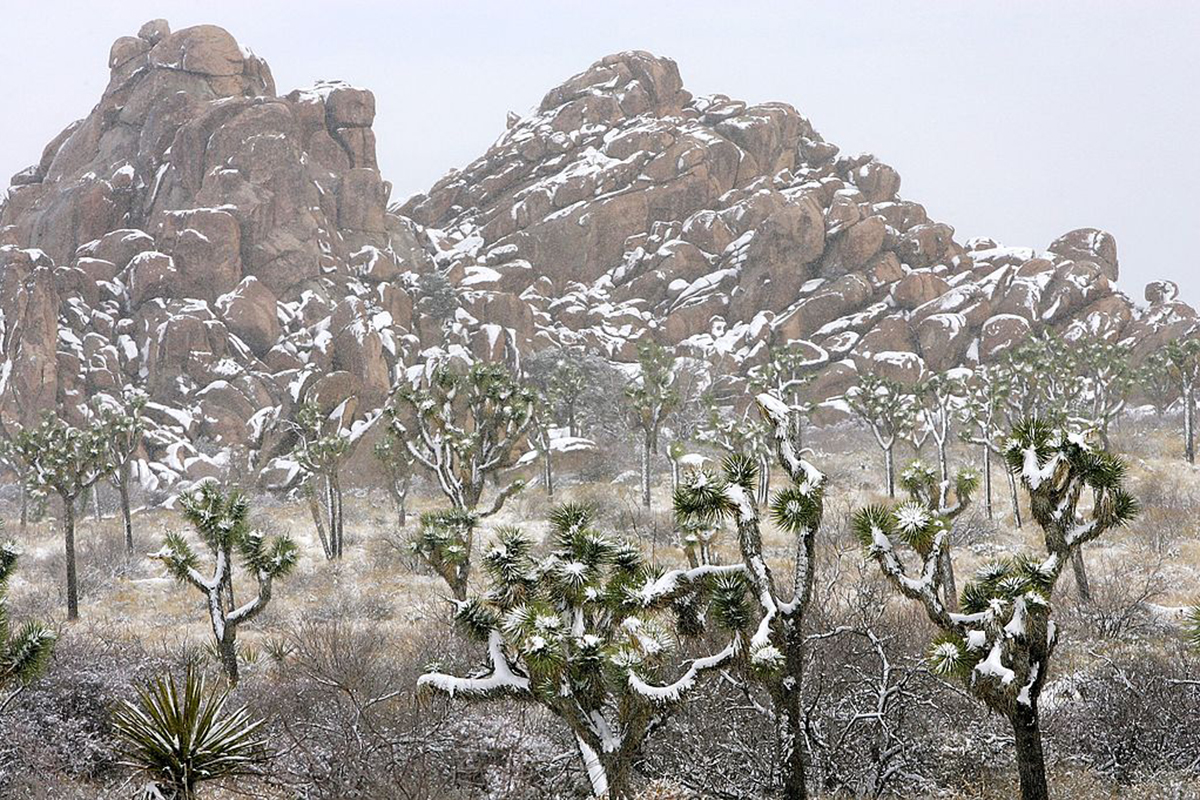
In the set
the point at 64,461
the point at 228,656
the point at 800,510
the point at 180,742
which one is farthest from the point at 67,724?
the point at 64,461

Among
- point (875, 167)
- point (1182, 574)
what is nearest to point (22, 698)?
point (1182, 574)

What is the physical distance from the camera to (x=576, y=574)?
1062cm

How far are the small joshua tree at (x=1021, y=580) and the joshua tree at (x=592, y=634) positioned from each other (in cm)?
237

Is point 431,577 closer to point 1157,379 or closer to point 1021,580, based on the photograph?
point 1021,580

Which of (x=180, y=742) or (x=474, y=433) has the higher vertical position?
(x=474, y=433)

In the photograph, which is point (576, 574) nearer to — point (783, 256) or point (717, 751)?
point (717, 751)

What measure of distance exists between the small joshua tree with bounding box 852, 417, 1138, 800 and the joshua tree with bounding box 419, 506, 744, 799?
93.4 inches

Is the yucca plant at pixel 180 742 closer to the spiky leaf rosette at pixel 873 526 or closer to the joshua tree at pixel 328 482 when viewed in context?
the spiky leaf rosette at pixel 873 526

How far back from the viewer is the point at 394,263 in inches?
2977

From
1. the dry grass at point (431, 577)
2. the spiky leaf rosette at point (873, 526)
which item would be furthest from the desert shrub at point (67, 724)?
the spiky leaf rosette at point (873, 526)

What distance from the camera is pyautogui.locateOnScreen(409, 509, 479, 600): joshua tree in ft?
52.0

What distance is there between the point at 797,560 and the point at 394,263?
234 feet

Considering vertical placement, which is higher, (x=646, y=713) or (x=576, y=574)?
(x=576, y=574)

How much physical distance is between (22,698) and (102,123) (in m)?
81.3
